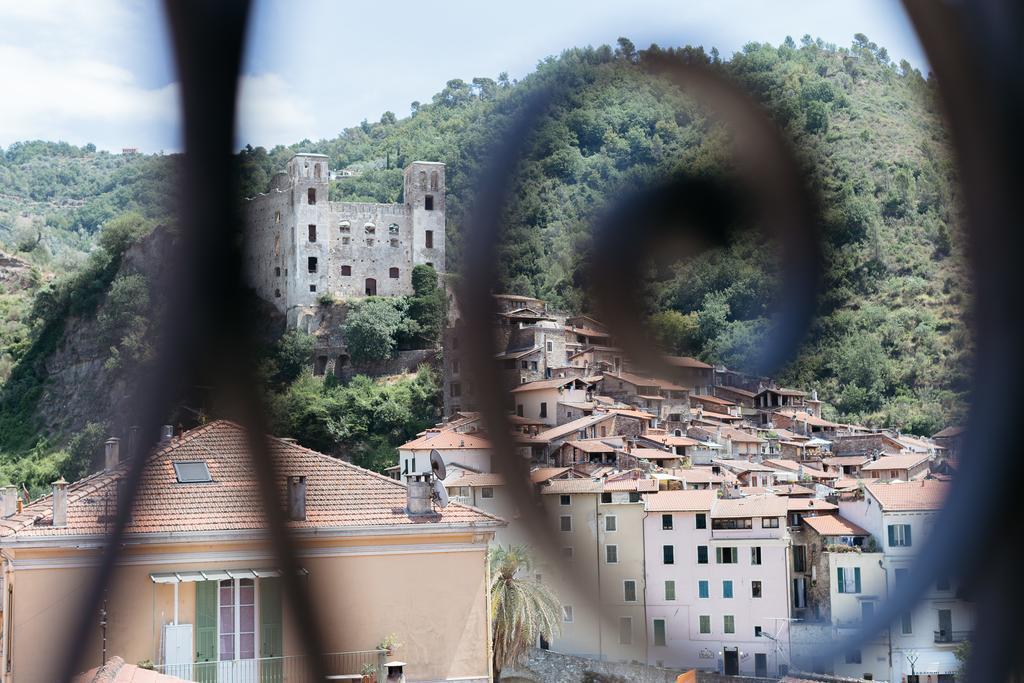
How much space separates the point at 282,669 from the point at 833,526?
1.86ft

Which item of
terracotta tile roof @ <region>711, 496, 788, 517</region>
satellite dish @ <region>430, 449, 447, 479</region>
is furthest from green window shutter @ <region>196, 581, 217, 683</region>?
terracotta tile roof @ <region>711, 496, 788, 517</region>

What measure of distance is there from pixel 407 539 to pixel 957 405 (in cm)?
100

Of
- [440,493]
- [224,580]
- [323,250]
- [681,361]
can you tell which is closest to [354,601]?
[224,580]

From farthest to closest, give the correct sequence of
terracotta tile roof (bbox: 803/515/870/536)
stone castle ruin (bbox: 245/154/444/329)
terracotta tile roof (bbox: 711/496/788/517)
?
1. stone castle ruin (bbox: 245/154/444/329)
2. terracotta tile roof (bbox: 711/496/788/517)
3. terracotta tile roof (bbox: 803/515/870/536)

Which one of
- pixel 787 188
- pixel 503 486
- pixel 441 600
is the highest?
pixel 787 188

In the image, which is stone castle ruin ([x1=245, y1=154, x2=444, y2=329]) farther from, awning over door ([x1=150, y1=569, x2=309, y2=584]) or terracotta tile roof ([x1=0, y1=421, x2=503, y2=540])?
awning over door ([x1=150, y1=569, x2=309, y2=584])

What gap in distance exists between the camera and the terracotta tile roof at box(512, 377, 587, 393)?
494mm

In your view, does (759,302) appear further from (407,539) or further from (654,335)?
(407,539)

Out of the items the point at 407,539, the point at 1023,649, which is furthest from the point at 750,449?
the point at 1023,649

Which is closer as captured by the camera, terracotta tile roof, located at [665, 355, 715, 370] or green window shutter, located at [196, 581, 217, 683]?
terracotta tile roof, located at [665, 355, 715, 370]

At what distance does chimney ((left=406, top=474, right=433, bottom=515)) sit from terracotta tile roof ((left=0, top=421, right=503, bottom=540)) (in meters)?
0.01

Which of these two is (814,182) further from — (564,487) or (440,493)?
(440,493)

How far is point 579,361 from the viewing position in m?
0.52

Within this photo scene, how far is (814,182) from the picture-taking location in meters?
0.48
